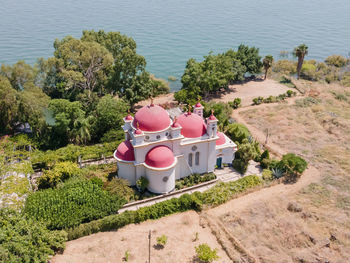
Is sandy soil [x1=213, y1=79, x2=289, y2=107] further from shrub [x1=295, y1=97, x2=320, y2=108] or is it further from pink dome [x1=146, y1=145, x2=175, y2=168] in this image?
pink dome [x1=146, y1=145, x2=175, y2=168]

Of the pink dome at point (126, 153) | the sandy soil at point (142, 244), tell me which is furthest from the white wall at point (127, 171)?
the sandy soil at point (142, 244)

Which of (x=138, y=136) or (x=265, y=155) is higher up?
(x=138, y=136)

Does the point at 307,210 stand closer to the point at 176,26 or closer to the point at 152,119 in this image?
the point at 152,119

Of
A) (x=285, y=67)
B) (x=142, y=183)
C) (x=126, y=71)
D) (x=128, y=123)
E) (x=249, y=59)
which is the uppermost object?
(x=126, y=71)

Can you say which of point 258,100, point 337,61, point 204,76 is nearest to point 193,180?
point 204,76

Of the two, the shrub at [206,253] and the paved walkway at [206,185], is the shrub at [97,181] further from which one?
the shrub at [206,253]

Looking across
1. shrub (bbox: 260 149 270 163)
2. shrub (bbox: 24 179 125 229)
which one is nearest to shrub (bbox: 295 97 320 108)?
shrub (bbox: 260 149 270 163)

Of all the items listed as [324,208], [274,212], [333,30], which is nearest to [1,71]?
[274,212]
